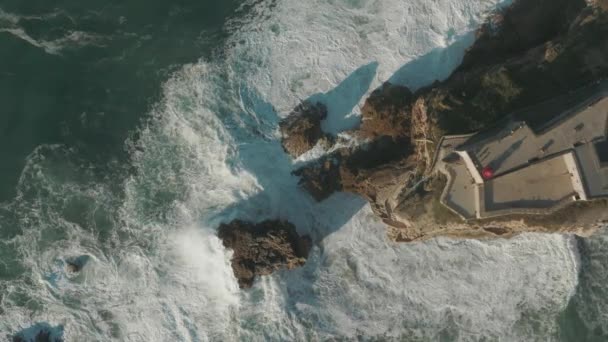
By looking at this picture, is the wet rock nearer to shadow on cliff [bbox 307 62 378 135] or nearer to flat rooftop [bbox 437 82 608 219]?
shadow on cliff [bbox 307 62 378 135]

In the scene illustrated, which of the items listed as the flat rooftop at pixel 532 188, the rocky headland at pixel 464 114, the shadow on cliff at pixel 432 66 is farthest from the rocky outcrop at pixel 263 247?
the shadow on cliff at pixel 432 66

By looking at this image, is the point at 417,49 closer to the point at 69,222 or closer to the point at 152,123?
the point at 152,123

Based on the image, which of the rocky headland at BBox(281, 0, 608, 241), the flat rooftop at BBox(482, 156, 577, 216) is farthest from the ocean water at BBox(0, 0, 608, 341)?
the flat rooftop at BBox(482, 156, 577, 216)

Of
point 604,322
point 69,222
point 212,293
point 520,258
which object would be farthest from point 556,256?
point 69,222

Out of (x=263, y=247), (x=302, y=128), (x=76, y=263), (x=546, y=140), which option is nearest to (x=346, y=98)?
(x=302, y=128)

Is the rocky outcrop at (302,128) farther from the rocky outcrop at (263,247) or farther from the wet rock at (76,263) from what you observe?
→ the wet rock at (76,263)
